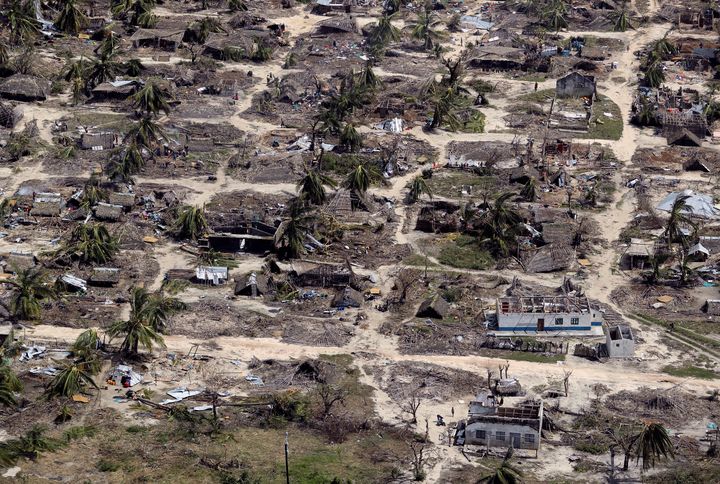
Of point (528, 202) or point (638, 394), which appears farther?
point (528, 202)

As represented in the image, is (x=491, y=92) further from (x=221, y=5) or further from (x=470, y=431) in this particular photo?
(x=470, y=431)

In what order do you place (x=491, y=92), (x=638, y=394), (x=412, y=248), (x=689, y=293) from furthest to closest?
(x=491, y=92) → (x=412, y=248) → (x=689, y=293) → (x=638, y=394)

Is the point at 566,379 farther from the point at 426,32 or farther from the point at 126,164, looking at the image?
the point at 426,32

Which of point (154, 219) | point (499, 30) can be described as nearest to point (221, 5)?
point (499, 30)

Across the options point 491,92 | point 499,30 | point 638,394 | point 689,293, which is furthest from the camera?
point 499,30

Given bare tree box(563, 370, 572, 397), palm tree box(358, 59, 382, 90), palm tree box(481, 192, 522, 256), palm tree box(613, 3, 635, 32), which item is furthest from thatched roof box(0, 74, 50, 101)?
bare tree box(563, 370, 572, 397)
